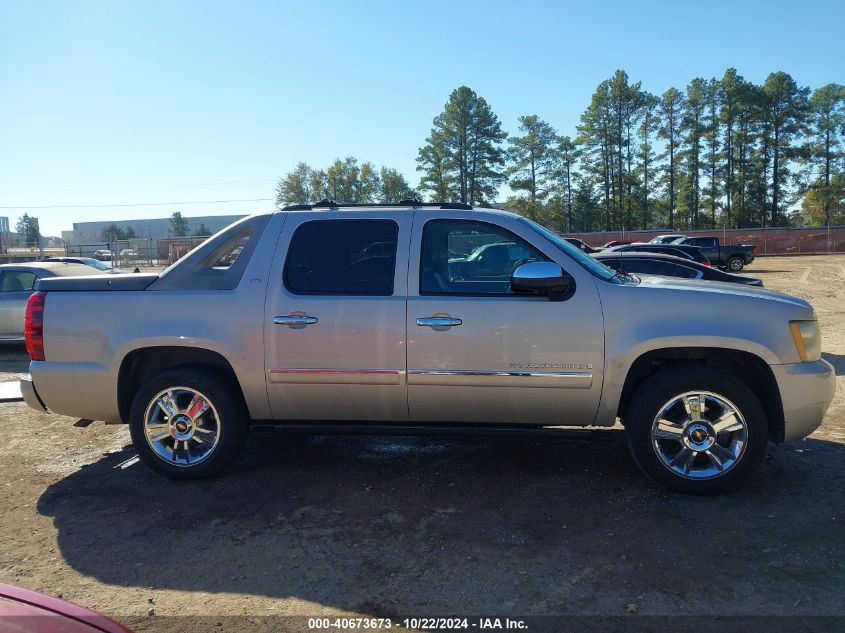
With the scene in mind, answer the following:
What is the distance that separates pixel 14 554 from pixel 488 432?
291cm

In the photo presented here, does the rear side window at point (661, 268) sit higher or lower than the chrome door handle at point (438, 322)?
higher

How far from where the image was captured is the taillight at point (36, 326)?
462cm

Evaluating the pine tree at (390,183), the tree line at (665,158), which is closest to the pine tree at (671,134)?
the tree line at (665,158)

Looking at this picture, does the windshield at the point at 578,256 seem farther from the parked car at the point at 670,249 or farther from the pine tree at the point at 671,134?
the pine tree at the point at 671,134

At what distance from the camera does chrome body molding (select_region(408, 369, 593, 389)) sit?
425 centimetres

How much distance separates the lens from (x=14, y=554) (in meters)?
3.70

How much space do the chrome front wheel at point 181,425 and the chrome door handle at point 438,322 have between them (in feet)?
5.34

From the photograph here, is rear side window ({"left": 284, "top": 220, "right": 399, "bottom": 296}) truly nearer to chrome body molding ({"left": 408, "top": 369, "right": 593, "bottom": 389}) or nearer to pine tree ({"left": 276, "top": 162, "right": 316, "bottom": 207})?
chrome body molding ({"left": 408, "top": 369, "right": 593, "bottom": 389})

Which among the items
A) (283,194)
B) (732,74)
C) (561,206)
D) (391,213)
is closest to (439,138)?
(561,206)

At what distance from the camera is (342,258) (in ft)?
15.1

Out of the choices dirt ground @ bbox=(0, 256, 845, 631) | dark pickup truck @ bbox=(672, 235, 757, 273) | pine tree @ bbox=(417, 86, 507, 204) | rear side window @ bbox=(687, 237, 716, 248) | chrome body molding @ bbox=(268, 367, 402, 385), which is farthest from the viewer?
pine tree @ bbox=(417, 86, 507, 204)

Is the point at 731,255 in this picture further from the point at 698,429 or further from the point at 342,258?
the point at 342,258

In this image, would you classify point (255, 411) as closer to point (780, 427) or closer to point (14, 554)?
point (14, 554)

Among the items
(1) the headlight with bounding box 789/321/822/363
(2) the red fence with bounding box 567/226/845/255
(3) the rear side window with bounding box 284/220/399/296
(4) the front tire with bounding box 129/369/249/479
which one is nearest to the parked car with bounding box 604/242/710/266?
(1) the headlight with bounding box 789/321/822/363
